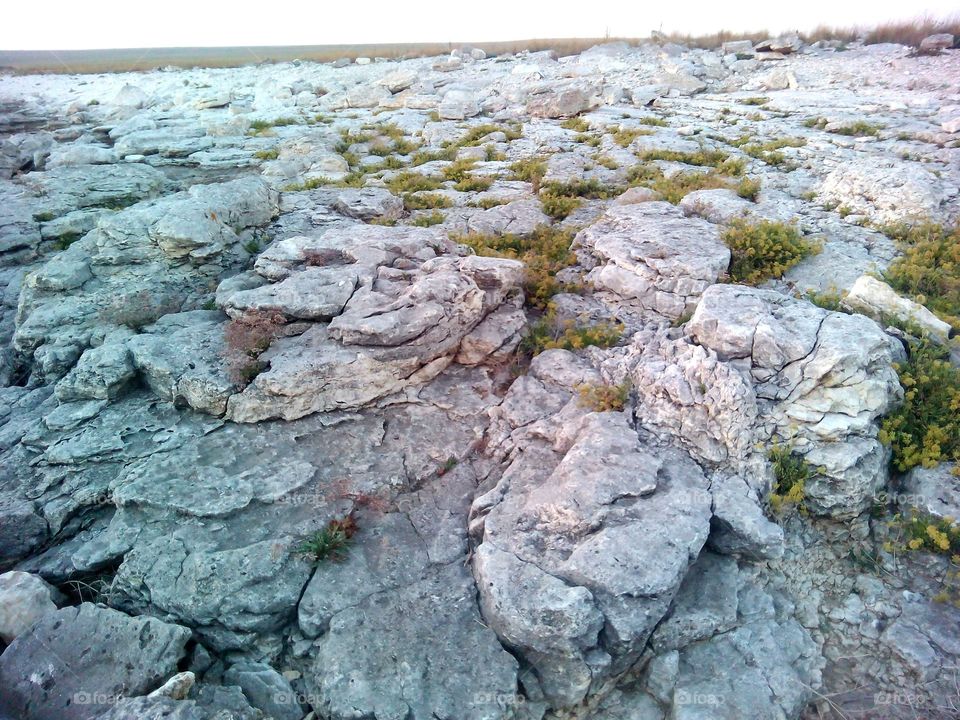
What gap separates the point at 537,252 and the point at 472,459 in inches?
199

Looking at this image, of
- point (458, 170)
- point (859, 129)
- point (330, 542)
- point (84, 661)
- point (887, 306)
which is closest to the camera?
point (84, 661)

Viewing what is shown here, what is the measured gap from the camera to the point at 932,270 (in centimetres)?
987

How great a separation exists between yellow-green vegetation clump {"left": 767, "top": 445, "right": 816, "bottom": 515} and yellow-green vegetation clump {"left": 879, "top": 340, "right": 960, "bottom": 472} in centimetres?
113

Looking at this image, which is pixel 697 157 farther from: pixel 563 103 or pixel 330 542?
pixel 330 542

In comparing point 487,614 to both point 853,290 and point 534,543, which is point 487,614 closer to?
point 534,543

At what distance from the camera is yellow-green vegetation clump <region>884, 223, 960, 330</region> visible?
367 inches

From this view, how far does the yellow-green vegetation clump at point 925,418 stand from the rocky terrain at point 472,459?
0.74 ft

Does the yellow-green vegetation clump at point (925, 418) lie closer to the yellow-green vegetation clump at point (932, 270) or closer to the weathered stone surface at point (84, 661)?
the yellow-green vegetation clump at point (932, 270)

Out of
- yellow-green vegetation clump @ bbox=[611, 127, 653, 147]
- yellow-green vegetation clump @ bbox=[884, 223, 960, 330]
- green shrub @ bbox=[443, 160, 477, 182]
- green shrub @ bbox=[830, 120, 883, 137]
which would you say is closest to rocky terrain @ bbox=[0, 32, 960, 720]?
yellow-green vegetation clump @ bbox=[884, 223, 960, 330]

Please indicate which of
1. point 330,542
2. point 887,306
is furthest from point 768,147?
point 330,542

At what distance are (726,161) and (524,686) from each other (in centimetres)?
1456

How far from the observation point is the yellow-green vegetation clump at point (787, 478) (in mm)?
7203

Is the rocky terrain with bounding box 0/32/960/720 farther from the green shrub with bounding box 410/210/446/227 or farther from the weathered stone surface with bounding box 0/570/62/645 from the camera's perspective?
the green shrub with bounding box 410/210/446/227

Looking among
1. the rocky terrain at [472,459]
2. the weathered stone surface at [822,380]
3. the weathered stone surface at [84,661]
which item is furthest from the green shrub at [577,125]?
the weathered stone surface at [84,661]
